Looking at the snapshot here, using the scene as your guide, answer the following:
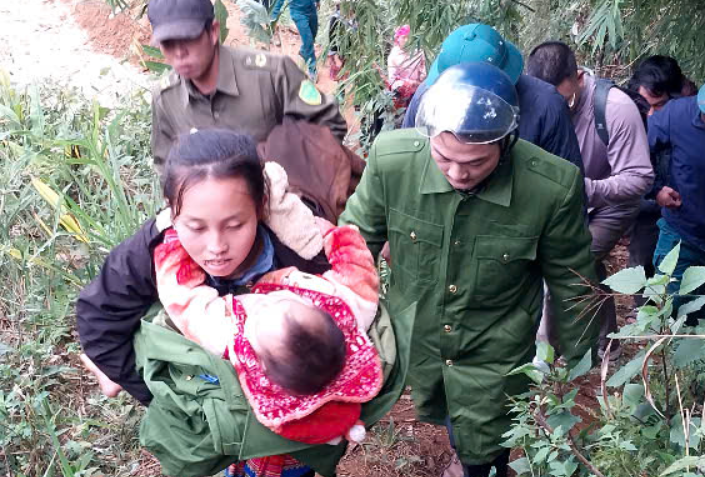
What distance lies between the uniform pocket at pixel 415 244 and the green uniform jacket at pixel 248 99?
701 mm

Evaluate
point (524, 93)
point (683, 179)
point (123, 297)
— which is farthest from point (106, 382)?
point (683, 179)

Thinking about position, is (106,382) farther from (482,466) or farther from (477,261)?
(482,466)

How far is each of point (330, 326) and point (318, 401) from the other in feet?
0.51

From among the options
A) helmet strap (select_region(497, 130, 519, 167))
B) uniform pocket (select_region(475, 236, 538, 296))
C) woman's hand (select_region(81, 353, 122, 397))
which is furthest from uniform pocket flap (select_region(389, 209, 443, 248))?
woman's hand (select_region(81, 353, 122, 397))

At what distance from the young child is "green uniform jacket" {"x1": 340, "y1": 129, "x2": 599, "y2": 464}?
510 millimetres

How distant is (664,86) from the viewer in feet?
12.2

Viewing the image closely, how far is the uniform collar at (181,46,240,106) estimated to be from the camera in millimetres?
2951

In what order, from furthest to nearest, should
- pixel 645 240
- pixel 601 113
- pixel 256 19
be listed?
1. pixel 256 19
2. pixel 645 240
3. pixel 601 113

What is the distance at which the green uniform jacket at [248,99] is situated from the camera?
9.69 ft

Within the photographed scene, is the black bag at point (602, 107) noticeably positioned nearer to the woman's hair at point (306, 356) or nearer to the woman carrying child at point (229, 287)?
the woman carrying child at point (229, 287)

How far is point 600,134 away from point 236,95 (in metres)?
1.47

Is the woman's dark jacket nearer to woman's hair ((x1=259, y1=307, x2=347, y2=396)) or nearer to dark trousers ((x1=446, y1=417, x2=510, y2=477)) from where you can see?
woman's hair ((x1=259, y1=307, x2=347, y2=396))

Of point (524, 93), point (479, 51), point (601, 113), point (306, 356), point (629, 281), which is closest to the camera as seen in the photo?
point (306, 356)

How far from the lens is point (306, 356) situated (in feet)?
4.91
